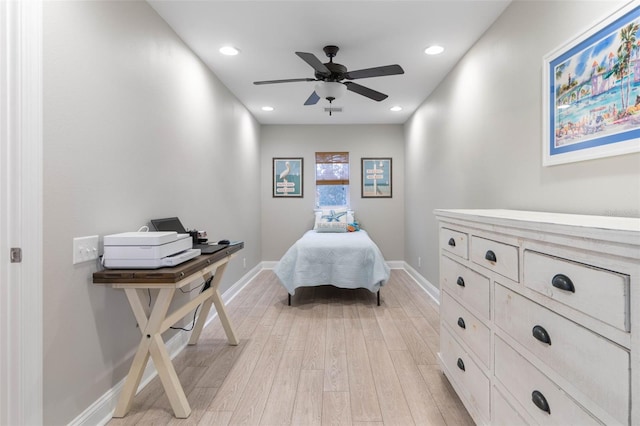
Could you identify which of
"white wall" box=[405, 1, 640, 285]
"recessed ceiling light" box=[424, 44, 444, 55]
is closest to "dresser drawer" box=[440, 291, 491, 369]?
"white wall" box=[405, 1, 640, 285]

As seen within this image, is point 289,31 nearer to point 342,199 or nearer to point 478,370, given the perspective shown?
point 478,370

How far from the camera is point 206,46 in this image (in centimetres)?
279

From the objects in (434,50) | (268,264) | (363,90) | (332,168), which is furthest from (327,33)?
(268,264)

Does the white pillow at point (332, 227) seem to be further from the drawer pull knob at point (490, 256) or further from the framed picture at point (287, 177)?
the drawer pull knob at point (490, 256)

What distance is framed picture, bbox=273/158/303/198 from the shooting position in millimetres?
5656

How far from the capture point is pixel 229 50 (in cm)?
286

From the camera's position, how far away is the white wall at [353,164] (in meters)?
5.62

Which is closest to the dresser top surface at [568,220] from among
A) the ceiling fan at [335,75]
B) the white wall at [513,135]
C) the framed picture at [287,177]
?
the white wall at [513,135]

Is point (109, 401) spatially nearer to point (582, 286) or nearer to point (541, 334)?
point (541, 334)

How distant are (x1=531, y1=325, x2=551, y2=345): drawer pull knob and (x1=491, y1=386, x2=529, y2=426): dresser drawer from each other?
0.36m

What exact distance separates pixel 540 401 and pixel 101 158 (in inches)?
92.2

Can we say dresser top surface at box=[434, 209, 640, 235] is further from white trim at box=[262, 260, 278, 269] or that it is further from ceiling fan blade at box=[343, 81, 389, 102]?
white trim at box=[262, 260, 278, 269]

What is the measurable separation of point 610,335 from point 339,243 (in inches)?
121

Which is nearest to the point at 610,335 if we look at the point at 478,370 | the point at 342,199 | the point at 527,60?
the point at 478,370
